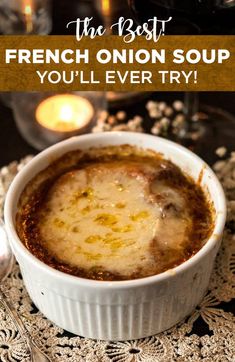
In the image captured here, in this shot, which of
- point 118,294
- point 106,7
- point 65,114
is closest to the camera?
point 118,294

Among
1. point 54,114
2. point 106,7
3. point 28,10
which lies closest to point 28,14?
point 28,10

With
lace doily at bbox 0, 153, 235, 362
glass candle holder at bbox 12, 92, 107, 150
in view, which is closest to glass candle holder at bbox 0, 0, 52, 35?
glass candle holder at bbox 12, 92, 107, 150

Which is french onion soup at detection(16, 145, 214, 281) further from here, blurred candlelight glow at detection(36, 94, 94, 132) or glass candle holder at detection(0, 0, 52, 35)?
glass candle holder at detection(0, 0, 52, 35)

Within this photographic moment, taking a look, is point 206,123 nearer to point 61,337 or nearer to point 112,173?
point 112,173

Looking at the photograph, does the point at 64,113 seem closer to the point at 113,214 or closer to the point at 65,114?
the point at 65,114

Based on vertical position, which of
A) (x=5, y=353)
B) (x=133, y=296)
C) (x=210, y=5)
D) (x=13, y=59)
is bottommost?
(x=5, y=353)

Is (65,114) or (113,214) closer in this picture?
(113,214)

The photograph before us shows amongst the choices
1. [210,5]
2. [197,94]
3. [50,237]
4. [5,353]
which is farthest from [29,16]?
[5,353]
